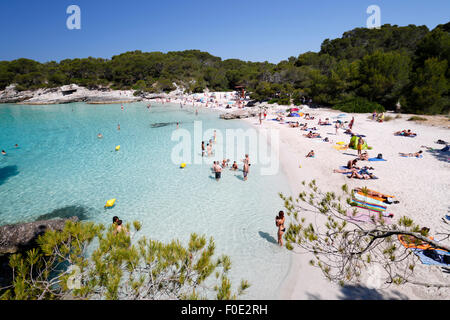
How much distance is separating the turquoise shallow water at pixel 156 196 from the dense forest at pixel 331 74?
27.5 metres

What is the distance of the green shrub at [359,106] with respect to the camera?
29.7m

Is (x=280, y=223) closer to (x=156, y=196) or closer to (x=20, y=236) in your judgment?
(x=156, y=196)

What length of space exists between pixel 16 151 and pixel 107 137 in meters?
8.10

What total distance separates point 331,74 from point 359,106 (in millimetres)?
11452

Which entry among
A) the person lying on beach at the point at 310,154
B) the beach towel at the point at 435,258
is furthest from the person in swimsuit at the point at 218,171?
the beach towel at the point at 435,258

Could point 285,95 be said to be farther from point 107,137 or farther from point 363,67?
point 107,137

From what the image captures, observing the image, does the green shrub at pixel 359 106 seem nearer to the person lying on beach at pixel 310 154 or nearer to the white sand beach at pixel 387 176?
the white sand beach at pixel 387 176


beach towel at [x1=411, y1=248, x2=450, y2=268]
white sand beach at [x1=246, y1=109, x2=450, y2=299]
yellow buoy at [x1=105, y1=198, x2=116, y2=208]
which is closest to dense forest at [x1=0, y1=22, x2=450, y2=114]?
white sand beach at [x1=246, y1=109, x2=450, y2=299]

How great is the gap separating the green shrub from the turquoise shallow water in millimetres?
24257

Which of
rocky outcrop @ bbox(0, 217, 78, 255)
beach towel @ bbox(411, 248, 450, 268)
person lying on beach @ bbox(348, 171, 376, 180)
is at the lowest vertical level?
beach towel @ bbox(411, 248, 450, 268)

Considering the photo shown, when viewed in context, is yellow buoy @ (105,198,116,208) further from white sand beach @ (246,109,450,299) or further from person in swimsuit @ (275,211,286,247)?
white sand beach @ (246,109,450,299)

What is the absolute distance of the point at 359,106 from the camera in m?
30.6

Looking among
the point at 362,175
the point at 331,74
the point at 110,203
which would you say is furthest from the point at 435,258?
the point at 331,74

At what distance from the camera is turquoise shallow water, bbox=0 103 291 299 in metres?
7.96
